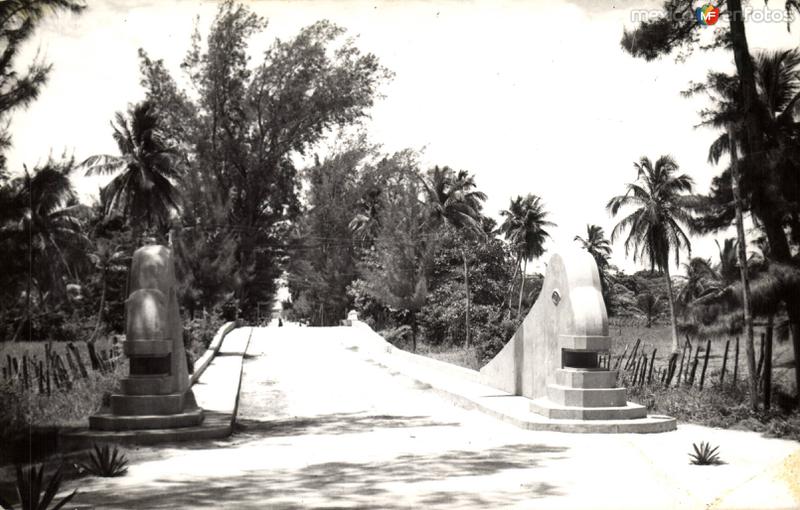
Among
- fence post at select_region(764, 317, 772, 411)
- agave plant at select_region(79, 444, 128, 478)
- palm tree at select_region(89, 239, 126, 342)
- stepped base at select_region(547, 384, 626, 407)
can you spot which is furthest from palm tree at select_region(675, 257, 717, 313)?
agave plant at select_region(79, 444, 128, 478)

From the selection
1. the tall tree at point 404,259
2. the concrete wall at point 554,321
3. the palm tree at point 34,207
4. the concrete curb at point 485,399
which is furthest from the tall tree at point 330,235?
the concrete wall at point 554,321

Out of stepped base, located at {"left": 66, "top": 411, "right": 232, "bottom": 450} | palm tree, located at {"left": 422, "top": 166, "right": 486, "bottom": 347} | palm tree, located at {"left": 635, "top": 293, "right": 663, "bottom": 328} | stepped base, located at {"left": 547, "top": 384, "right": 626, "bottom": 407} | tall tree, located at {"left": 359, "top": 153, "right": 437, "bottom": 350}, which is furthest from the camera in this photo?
palm tree, located at {"left": 635, "top": 293, "right": 663, "bottom": 328}

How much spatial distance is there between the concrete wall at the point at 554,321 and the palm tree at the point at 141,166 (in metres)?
22.5

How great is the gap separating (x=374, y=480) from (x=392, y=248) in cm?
2390

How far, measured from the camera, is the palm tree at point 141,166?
34.6 metres

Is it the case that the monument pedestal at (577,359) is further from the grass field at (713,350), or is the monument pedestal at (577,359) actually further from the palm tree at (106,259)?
the palm tree at (106,259)

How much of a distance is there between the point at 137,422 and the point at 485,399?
247 inches

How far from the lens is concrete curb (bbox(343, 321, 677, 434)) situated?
11617mm

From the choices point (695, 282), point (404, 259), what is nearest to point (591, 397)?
point (404, 259)

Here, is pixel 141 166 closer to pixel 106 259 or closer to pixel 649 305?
pixel 106 259

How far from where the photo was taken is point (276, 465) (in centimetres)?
925

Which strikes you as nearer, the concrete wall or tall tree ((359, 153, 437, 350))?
the concrete wall

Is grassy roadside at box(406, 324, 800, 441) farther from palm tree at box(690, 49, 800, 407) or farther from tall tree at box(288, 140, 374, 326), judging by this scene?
tall tree at box(288, 140, 374, 326)

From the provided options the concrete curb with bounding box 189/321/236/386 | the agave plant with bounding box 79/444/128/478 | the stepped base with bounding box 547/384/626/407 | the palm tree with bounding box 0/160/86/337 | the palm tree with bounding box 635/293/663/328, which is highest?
the palm tree with bounding box 635/293/663/328
